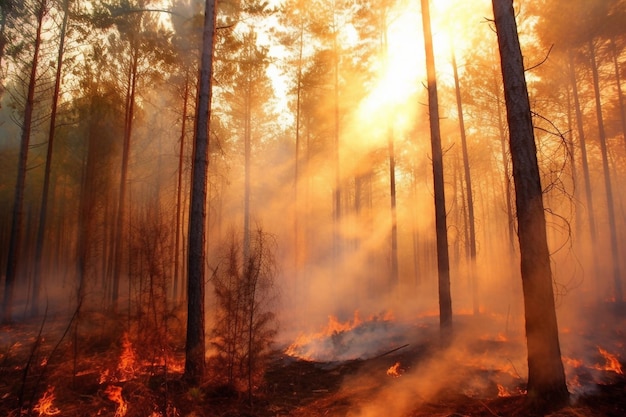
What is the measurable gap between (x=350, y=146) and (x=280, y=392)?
1729 centimetres

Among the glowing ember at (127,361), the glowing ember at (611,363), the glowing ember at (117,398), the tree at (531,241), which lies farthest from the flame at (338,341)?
the tree at (531,241)

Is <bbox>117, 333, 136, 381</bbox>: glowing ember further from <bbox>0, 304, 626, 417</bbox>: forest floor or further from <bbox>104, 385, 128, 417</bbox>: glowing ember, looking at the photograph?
<bbox>104, 385, 128, 417</bbox>: glowing ember

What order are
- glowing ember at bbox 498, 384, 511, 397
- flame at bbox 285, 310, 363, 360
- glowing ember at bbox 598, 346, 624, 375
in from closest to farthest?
glowing ember at bbox 498, 384, 511, 397
glowing ember at bbox 598, 346, 624, 375
flame at bbox 285, 310, 363, 360

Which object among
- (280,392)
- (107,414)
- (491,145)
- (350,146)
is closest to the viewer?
(107,414)

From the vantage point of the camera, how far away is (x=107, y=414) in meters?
5.31

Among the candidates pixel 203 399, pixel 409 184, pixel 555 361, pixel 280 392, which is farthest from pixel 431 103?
pixel 409 184

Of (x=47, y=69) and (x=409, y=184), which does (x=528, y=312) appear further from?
(x=409, y=184)

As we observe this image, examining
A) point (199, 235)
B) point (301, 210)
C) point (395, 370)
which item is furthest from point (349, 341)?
point (301, 210)

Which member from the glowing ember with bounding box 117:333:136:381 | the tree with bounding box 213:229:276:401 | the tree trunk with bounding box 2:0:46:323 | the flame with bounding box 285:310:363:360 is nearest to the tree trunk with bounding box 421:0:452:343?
the flame with bounding box 285:310:363:360

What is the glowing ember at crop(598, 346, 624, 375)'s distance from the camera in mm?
7696

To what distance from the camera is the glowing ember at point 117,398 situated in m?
5.26

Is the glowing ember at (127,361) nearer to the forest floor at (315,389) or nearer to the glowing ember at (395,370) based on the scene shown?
the forest floor at (315,389)

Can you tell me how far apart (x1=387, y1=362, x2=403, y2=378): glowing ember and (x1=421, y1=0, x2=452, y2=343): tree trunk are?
160 cm

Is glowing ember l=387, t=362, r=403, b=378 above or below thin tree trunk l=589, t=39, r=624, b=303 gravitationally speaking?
below
